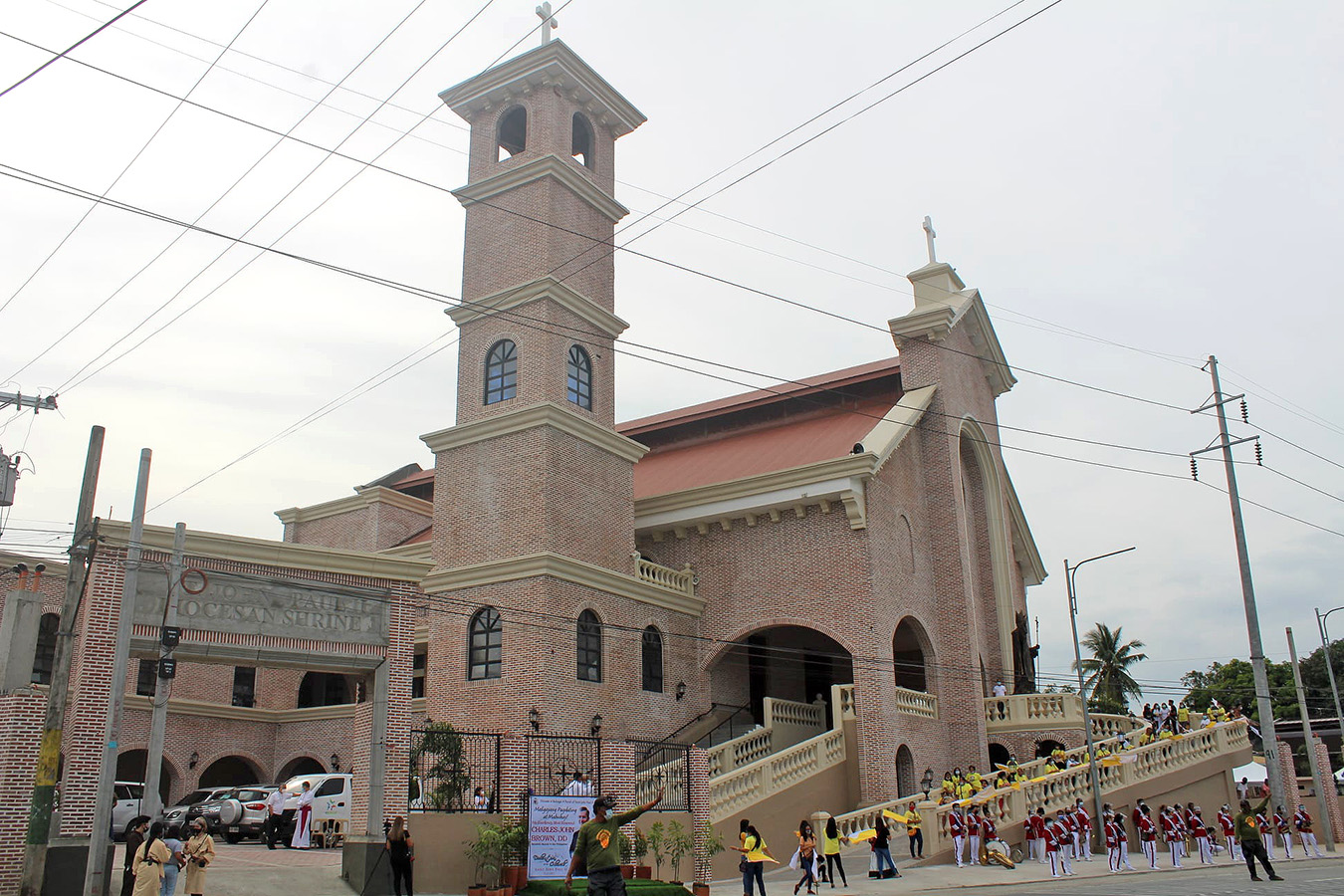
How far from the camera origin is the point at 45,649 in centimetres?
3053

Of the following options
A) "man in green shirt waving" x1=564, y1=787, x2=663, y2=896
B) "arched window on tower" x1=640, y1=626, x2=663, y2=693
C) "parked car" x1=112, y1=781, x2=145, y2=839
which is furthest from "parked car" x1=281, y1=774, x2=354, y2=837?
"man in green shirt waving" x1=564, y1=787, x2=663, y2=896

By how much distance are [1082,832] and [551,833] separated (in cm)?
1490

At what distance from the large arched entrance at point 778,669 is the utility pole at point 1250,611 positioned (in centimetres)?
1062

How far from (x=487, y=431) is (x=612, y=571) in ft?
16.2

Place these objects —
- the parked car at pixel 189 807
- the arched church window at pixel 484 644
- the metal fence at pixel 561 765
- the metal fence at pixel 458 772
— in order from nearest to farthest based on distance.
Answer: the metal fence at pixel 458 772 < the metal fence at pixel 561 765 < the parked car at pixel 189 807 < the arched church window at pixel 484 644

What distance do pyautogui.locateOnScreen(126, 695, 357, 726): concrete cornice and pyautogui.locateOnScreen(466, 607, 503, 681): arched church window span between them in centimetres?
741

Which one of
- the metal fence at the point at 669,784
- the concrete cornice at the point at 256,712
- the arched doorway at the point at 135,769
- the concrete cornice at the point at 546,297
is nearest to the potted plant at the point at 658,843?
the metal fence at the point at 669,784

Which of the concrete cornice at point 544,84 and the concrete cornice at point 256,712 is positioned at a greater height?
the concrete cornice at point 544,84

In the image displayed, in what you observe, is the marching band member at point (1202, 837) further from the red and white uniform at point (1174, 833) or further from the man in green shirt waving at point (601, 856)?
the man in green shirt waving at point (601, 856)

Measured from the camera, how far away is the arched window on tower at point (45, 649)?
2991cm

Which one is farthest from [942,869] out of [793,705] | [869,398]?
[869,398]

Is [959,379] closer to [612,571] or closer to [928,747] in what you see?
[928,747]

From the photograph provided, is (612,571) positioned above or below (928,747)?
above

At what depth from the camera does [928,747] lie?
30.6m
